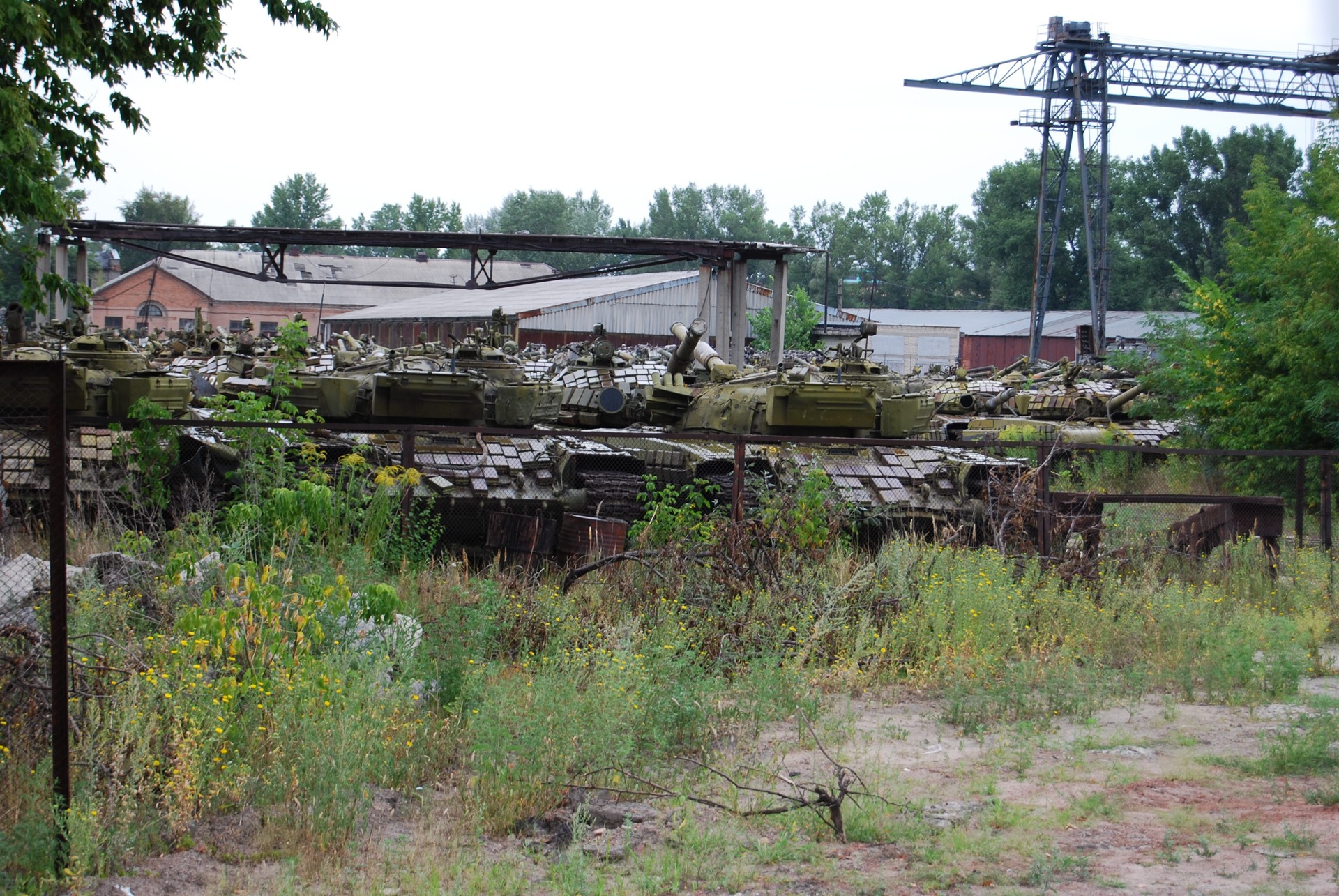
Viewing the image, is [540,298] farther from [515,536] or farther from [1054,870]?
[1054,870]

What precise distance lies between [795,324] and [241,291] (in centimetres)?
3081

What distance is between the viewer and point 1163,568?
1119 cm

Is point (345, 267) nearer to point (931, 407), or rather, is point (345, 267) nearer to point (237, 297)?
point (237, 297)

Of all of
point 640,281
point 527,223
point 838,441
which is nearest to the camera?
point 838,441

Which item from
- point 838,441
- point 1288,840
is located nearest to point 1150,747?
point 1288,840

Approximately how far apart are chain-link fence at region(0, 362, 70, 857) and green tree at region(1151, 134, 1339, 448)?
46.4 feet

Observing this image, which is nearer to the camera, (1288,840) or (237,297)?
(1288,840)

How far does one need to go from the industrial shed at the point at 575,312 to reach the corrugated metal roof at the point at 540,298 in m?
0.04

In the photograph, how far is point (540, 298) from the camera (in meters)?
53.0

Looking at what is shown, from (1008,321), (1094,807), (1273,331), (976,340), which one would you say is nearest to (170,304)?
(976,340)

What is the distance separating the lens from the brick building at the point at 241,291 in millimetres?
62562

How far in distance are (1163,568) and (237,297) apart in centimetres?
6018

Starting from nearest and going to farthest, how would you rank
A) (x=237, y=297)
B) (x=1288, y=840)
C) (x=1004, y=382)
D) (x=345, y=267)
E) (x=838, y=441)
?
1. (x=1288, y=840)
2. (x=838, y=441)
3. (x=1004, y=382)
4. (x=237, y=297)
5. (x=345, y=267)

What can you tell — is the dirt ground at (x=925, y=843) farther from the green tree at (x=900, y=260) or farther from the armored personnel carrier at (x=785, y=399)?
the green tree at (x=900, y=260)
